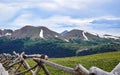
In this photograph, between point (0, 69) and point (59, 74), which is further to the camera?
point (59, 74)

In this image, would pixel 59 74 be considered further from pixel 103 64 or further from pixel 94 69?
pixel 94 69

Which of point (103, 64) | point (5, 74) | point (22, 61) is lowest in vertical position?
point (103, 64)

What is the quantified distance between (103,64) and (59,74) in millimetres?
9334

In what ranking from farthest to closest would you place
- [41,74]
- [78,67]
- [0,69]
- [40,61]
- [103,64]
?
[103,64]
[41,74]
[40,61]
[0,69]
[78,67]

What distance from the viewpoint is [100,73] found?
8625mm

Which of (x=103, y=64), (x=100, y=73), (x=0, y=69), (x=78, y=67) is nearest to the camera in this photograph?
(x=100, y=73)

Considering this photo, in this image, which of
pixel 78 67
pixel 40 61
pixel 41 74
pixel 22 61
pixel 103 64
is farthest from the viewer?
pixel 103 64

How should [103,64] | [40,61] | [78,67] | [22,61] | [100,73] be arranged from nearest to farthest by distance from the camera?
[100,73] < [78,67] < [40,61] < [22,61] < [103,64]

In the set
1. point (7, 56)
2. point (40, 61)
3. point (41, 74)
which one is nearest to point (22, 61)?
point (40, 61)

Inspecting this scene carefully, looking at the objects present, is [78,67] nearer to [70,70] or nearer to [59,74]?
[70,70]

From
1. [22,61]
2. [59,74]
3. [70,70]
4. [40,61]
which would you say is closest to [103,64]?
[59,74]

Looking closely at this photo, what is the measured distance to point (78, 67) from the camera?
9.95 meters

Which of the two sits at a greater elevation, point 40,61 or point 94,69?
point 94,69

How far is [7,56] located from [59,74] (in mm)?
10351
